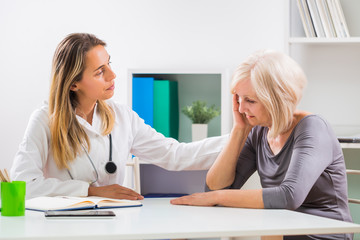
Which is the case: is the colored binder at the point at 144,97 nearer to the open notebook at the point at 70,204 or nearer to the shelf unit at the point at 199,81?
the shelf unit at the point at 199,81

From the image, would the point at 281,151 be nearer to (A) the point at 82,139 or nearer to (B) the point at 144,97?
(A) the point at 82,139

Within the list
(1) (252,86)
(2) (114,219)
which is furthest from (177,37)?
(2) (114,219)

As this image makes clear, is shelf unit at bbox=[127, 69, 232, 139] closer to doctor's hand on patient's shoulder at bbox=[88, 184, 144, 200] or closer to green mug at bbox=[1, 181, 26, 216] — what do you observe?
doctor's hand on patient's shoulder at bbox=[88, 184, 144, 200]

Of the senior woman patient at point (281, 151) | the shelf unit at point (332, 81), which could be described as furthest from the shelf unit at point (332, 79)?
the senior woman patient at point (281, 151)

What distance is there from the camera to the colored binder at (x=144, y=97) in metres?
3.16

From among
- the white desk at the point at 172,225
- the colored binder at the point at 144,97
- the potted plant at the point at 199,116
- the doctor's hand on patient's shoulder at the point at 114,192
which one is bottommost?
the doctor's hand on patient's shoulder at the point at 114,192

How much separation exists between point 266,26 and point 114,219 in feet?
8.04

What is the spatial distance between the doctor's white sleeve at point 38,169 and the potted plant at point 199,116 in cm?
146

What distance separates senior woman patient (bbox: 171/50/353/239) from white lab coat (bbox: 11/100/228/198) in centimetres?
21

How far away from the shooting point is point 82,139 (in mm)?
1940

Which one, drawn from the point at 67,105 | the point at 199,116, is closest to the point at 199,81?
the point at 199,116

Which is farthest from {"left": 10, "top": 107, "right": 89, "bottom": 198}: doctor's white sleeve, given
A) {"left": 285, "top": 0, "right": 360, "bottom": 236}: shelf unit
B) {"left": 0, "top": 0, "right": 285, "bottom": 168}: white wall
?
{"left": 285, "top": 0, "right": 360, "bottom": 236}: shelf unit

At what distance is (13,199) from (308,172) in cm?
85

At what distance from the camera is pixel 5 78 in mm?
3562
